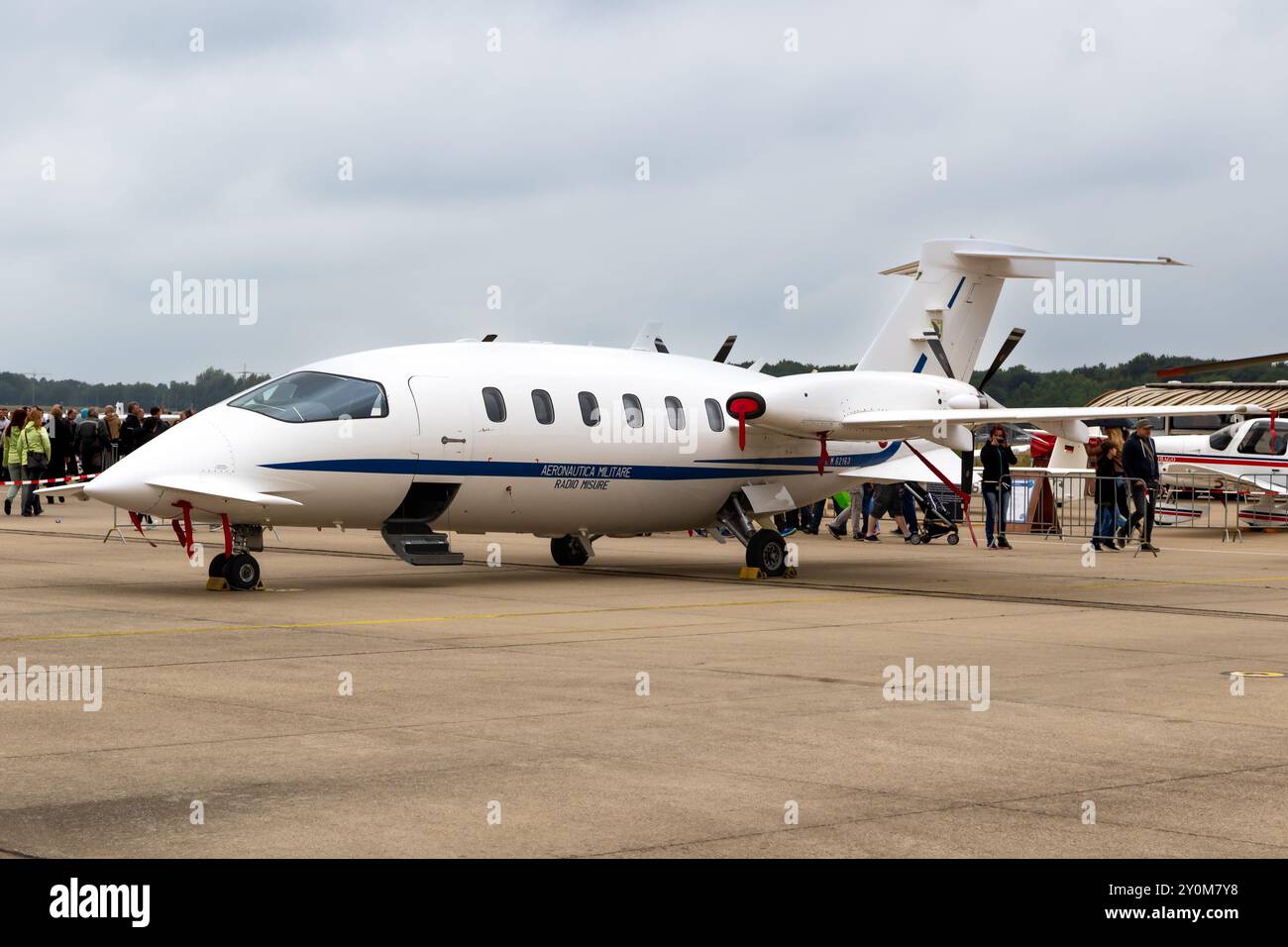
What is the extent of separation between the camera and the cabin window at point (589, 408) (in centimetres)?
2016

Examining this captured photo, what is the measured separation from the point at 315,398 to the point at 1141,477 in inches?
682

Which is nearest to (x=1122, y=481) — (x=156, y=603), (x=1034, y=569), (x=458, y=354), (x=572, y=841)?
(x=1034, y=569)

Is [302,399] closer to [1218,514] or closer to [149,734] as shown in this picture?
[149,734]

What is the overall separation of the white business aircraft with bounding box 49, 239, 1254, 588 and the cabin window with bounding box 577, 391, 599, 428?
20 mm

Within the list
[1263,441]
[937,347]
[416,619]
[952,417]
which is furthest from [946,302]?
[1263,441]

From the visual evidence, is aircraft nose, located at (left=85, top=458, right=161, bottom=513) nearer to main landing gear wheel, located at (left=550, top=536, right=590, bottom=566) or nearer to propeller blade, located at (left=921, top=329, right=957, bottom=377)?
main landing gear wheel, located at (left=550, top=536, right=590, bottom=566)

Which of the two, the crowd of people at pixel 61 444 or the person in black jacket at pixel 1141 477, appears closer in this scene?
the person in black jacket at pixel 1141 477

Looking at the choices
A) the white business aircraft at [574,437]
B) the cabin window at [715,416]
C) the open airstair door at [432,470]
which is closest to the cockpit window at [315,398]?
the white business aircraft at [574,437]

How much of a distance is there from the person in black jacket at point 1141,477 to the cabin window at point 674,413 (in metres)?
11.5

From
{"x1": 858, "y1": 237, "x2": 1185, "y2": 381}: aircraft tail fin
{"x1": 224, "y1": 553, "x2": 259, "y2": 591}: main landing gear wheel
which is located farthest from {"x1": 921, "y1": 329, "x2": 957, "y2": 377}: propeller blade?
{"x1": 224, "y1": 553, "x2": 259, "y2": 591}: main landing gear wheel

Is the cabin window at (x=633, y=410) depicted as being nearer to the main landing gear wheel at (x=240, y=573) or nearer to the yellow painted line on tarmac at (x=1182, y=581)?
the main landing gear wheel at (x=240, y=573)

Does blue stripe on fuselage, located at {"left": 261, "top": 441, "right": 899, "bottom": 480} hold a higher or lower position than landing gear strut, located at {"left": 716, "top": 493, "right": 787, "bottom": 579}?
higher

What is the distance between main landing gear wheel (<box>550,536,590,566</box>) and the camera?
76.4 feet

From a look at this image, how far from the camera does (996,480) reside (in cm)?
3000
